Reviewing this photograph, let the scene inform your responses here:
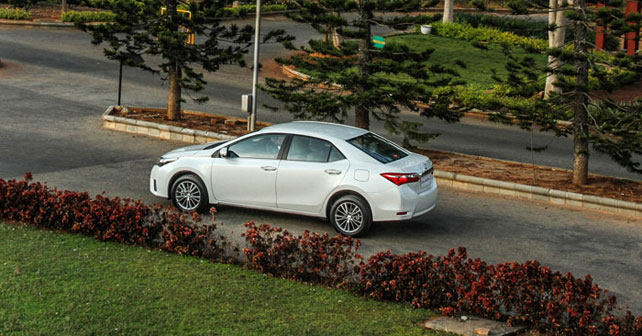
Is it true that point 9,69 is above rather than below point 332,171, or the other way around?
above

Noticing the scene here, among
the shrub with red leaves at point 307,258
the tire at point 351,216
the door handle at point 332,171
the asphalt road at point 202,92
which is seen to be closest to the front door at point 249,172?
the door handle at point 332,171

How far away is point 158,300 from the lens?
9594 mm

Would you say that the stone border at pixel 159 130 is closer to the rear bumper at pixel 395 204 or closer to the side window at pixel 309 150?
the side window at pixel 309 150

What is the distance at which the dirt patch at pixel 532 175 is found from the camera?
1595cm

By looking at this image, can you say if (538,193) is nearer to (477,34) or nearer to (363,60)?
(363,60)

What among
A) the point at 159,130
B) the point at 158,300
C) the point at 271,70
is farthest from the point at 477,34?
the point at 158,300

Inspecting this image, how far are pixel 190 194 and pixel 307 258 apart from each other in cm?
363

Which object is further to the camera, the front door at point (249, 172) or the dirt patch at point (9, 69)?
the dirt patch at point (9, 69)

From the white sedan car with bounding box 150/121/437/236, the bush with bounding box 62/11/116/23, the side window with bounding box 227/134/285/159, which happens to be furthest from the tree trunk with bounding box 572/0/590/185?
the bush with bounding box 62/11/116/23

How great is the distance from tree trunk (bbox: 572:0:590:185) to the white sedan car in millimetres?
4087

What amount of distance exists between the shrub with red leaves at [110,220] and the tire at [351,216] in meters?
1.76

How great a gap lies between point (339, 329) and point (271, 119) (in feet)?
46.3

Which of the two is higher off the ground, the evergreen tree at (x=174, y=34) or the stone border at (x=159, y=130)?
the evergreen tree at (x=174, y=34)

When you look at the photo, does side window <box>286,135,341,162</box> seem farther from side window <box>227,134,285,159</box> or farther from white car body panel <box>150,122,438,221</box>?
side window <box>227,134,285,159</box>
